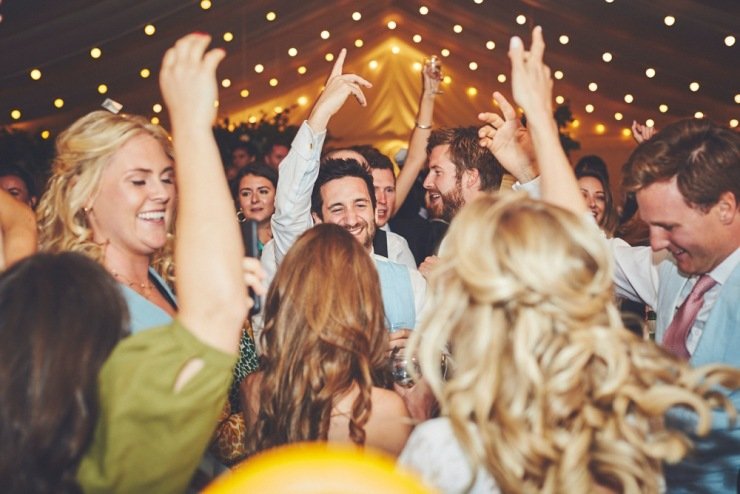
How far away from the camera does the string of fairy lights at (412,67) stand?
17.3ft

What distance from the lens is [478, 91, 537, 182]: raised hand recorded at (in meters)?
2.08

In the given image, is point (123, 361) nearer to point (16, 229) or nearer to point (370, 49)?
Answer: point (16, 229)

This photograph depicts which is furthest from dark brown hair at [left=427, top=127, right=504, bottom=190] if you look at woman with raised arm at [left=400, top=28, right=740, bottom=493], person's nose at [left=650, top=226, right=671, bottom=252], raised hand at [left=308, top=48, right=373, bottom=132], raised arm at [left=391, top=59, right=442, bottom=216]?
woman with raised arm at [left=400, top=28, right=740, bottom=493]

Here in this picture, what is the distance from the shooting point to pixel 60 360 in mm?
1126

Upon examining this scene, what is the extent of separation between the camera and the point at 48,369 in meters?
1.12

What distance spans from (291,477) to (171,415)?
30 cm

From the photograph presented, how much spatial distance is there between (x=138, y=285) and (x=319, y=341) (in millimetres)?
596

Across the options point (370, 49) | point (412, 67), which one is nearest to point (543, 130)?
point (370, 49)

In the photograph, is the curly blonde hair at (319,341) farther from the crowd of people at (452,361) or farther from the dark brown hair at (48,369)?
the dark brown hair at (48,369)

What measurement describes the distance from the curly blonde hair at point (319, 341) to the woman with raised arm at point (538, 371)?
64 cm

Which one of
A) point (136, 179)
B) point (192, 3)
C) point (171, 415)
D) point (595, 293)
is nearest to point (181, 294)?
point (171, 415)

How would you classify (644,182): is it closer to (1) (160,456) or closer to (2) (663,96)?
(1) (160,456)

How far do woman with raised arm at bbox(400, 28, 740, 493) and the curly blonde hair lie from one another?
2.09ft

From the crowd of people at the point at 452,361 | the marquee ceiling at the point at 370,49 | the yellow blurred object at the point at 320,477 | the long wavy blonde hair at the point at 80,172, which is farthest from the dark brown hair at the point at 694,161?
the marquee ceiling at the point at 370,49
